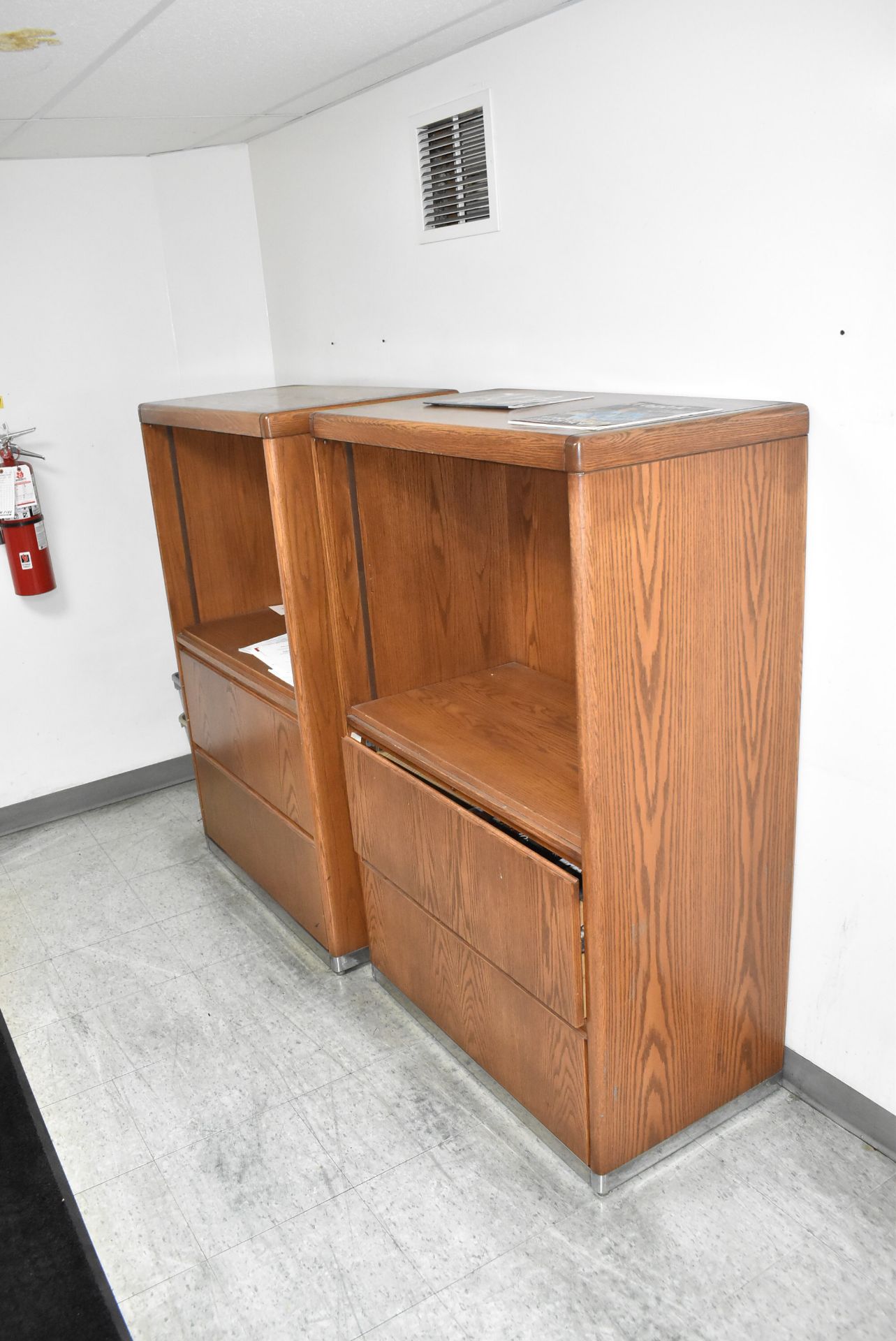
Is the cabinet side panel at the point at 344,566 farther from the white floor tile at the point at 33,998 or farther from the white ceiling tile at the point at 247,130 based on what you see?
the white ceiling tile at the point at 247,130

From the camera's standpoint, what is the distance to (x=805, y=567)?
6.54 ft

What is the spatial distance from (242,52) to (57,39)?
1.37 ft

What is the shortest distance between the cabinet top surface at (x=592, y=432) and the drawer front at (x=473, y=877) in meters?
0.73

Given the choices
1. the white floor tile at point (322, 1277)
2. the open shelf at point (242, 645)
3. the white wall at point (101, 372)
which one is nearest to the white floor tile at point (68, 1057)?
the white floor tile at point (322, 1277)

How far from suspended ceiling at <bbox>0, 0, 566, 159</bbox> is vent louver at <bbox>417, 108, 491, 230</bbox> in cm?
16

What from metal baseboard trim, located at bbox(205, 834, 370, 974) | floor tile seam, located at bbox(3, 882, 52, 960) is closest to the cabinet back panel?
metal baseboard trim, located at bbox(205, 834, 370, 974)

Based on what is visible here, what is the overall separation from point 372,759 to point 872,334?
1.36 metres

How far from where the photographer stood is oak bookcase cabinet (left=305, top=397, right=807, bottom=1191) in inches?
69.2

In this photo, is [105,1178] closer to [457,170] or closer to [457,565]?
[457,565]

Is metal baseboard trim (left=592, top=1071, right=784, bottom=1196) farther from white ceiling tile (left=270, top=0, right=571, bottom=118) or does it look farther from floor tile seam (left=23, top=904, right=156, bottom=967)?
white ceiling tile (left=270, top=0, right=571, bottom=118)

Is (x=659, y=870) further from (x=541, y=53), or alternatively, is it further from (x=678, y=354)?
(x=541, y=53)

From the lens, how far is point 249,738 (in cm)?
302

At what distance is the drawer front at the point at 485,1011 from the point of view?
204 centimetres

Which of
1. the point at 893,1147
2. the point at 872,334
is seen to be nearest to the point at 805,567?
the point at 872,334
